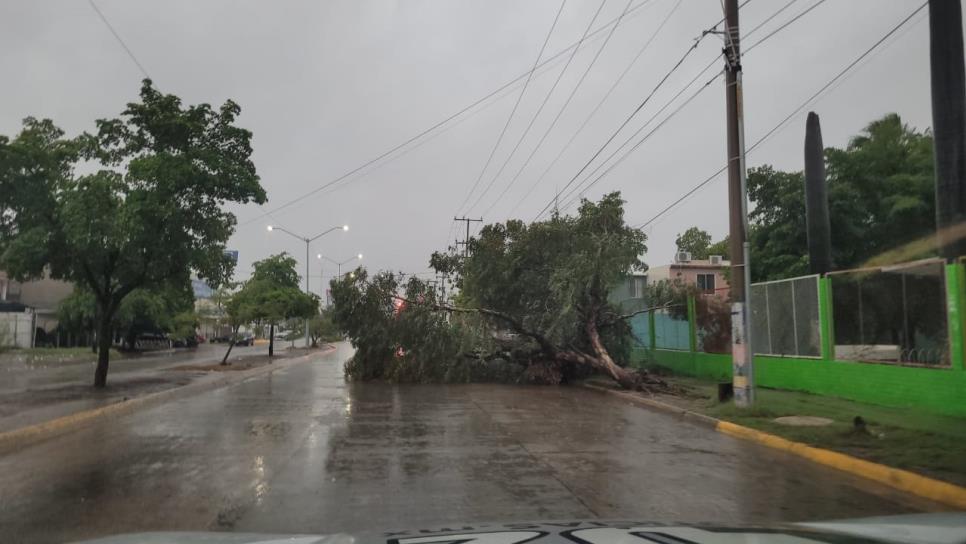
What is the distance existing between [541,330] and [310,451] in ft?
45.4

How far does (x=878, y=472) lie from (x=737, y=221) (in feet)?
21.5

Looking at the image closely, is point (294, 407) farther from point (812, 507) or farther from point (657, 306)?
point (657, 306)

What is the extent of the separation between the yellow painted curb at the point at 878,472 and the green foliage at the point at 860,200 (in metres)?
18.0

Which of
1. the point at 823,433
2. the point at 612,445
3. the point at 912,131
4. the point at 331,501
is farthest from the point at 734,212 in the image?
the point at 912,131

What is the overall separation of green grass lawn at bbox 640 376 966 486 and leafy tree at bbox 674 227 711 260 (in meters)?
58.9

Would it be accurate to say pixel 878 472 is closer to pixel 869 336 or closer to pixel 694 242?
pixel 869 336

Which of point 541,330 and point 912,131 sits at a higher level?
point 912,131

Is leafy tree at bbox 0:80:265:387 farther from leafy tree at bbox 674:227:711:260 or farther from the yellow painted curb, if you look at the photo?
leafy tree at bbox 674:227:711:260

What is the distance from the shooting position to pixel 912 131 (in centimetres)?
2773

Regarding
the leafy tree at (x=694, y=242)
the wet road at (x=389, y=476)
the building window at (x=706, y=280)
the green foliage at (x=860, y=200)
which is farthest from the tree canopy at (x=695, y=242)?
the wet road at (x=389, y=476)

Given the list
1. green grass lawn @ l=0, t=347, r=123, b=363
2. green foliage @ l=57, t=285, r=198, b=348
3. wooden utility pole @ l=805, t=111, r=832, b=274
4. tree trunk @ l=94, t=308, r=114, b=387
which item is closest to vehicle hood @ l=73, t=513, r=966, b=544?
tree trunk @ l=94, t=308, r=114, b=387

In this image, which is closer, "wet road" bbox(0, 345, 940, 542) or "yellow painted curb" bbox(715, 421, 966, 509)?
"wet road" bbox(0, 345, 940, 542)

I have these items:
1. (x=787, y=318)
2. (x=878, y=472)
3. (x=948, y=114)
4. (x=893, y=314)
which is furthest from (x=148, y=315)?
(x=878, y=472)

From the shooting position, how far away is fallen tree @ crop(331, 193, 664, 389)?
879 inches
